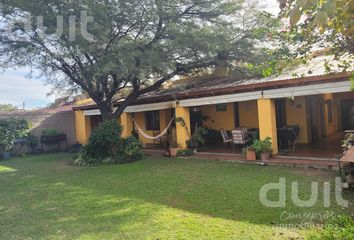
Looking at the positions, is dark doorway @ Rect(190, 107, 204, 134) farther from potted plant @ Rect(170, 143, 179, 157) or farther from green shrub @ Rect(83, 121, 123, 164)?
green shrub @ Rect(83, 121, 123, 164)

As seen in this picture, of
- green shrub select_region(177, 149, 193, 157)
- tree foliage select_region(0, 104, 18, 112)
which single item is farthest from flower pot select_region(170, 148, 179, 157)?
tree foliage select_region(0, 104, 18, 112)

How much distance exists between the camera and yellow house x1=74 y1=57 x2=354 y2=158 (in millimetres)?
9777

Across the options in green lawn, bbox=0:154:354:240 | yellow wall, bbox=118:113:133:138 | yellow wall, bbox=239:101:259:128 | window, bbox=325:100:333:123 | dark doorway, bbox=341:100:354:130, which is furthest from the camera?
dark doorway, bbox=341:100:354:130

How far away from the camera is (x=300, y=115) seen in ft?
44.1

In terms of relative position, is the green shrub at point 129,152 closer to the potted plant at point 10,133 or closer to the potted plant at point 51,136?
the potted plant at point 10,133

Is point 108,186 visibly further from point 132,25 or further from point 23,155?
point 23,155

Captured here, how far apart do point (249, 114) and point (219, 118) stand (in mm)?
1678

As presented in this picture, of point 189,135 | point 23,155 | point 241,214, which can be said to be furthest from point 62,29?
point 23,155

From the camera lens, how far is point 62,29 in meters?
10.3

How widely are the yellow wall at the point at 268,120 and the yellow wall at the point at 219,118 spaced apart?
4.38 meters

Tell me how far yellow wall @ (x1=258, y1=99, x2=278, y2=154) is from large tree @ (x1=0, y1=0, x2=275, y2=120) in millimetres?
2360

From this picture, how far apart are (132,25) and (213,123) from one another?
6.61 meters

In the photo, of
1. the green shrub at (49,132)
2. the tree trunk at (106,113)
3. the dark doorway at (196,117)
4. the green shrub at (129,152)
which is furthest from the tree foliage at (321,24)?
the green shrub at (49,132)

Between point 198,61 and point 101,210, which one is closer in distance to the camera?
point 101,210
